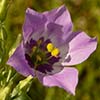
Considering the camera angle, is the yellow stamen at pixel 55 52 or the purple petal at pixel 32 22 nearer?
the purple petal at pixel 32 22

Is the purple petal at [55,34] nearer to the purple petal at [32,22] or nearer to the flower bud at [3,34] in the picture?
the purple petal at [32,22]

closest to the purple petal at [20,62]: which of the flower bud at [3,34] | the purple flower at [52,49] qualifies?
the purple flower at [52,49]

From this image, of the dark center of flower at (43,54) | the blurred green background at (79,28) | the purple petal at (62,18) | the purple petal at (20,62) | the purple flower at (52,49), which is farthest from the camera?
the blurred green background at (79,28)

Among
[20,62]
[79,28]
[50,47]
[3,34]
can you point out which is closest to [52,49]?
[50,47]

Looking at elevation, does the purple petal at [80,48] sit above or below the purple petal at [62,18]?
below

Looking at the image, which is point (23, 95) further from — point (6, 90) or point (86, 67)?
point (86, 67)
